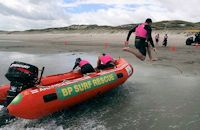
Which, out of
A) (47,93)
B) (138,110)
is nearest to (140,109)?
(138,110)

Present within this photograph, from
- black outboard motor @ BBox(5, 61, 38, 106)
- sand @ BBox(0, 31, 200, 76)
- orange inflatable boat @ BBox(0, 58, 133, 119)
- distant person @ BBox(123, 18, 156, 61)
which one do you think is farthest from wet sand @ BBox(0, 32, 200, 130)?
sand @ BBox(0, 31, 200, 76)

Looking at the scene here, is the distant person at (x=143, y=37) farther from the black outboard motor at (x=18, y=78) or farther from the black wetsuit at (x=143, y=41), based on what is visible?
the black outboard motor at (x=18, y=78)

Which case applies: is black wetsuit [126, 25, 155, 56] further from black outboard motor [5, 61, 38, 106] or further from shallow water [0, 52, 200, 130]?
black outboard motor [5, 61, 38, 106]

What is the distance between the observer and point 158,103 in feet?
26.8

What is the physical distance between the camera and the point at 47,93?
7.25 m

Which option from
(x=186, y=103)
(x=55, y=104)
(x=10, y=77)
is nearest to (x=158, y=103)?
(x=186, y=103)

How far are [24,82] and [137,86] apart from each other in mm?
3788

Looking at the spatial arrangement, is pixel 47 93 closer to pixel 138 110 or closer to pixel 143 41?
pixel 138 110

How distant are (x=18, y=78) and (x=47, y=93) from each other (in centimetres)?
76

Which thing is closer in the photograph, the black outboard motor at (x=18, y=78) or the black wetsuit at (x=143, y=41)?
the black outboard motor at (x=18, y=78)

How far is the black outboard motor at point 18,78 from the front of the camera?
7.42m

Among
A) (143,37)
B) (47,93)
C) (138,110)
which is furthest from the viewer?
(143,37)

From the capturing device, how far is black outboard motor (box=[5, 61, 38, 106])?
742cm

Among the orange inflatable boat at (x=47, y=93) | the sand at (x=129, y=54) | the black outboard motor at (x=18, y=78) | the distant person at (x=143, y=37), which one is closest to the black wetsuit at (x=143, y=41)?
the distant person at (x=143, y=37)
